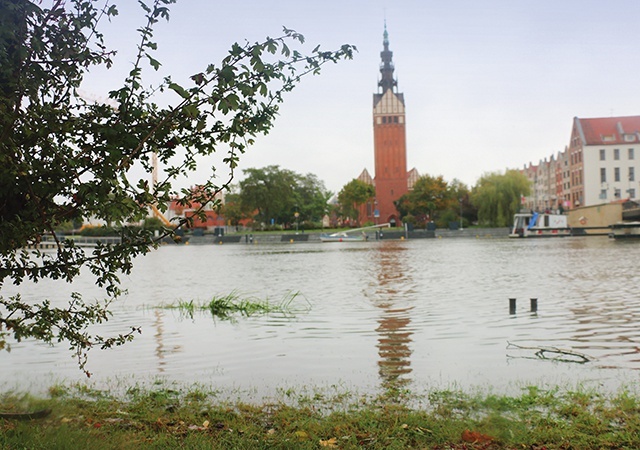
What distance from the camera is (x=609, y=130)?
98.6m

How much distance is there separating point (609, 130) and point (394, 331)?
9956 centimetres

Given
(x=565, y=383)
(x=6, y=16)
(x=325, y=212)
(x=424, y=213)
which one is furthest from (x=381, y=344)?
(x=325, y=212)

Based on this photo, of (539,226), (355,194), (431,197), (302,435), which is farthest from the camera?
(355,194)

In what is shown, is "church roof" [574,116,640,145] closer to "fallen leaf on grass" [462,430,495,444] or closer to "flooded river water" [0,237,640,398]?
"flooded river water" [0,237,640,398]

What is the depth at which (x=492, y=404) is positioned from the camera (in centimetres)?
568

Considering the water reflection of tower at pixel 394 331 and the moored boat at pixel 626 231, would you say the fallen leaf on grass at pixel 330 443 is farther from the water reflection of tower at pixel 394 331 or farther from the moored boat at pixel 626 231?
the moored boat at pixel 626 231

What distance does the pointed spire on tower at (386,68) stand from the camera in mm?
150425

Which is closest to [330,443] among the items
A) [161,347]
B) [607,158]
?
[161,347]

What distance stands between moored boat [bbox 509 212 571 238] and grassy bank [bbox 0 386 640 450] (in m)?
71.7

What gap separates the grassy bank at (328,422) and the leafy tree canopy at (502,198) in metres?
85.3

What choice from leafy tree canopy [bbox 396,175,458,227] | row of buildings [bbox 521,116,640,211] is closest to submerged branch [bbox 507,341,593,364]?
row of buildings [bbox 521,116,640,211]

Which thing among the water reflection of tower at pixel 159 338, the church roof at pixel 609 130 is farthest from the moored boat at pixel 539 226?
the water reflection of tower at pixel 159 338

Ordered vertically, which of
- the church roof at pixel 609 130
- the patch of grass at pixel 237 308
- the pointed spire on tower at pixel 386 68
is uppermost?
the pointed spire on tower at pixel 386 68

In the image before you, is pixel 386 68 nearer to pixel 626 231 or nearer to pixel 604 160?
pixel 604 160
